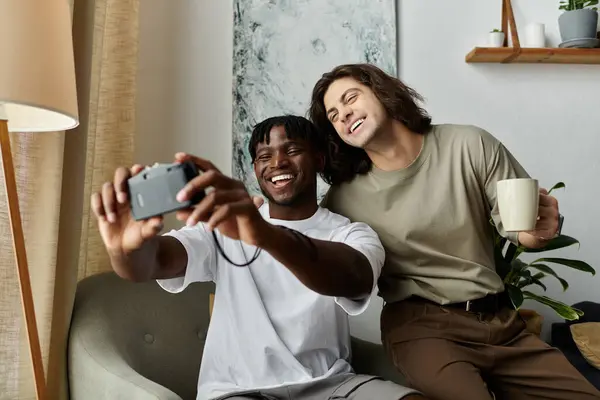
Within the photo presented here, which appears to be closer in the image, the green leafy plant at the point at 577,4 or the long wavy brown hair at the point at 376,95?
the long wavy brown hair at the point at 376,95

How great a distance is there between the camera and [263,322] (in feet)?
4.39

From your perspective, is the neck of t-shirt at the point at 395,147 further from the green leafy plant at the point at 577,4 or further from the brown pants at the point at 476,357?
the green leafy plant at the point at 577,4

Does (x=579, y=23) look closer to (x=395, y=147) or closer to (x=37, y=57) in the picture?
(x=395, y=147)

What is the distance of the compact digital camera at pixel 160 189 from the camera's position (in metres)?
0.77

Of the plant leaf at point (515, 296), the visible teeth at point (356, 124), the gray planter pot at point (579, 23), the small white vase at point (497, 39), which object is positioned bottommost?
the plant leaf at point (515, 296)

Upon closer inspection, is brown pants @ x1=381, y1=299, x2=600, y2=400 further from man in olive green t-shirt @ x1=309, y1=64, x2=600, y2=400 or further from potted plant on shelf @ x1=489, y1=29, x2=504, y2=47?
potted plant on shelf @ x1=489, y1=29, x2=504, y2=47

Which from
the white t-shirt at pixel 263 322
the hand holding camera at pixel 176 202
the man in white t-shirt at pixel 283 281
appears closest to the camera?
the hand holding camera at pixel 176 202

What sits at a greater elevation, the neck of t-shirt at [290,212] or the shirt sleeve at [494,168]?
the shirt sleeve at [494,168]

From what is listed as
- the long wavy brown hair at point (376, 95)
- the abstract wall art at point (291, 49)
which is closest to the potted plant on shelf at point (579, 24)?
the abstract wall art at point (291, 49)

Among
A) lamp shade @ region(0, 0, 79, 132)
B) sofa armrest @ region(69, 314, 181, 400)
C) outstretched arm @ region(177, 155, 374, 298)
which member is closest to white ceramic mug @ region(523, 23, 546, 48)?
outstretched arm @ region(177, 155, 374, 298)

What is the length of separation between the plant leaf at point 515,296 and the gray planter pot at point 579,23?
1.08 m

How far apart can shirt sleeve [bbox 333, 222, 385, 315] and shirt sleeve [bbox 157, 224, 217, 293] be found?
31cm

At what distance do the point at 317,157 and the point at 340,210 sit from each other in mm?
173

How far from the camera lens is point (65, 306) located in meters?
1.51
